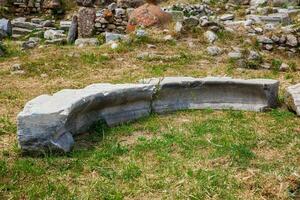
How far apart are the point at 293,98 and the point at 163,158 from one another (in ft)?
7.20

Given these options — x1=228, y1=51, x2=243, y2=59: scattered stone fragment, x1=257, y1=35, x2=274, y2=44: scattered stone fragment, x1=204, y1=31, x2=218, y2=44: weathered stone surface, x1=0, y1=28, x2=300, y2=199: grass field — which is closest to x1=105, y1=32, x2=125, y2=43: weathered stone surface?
x1=204, y1=31, x2=218, y2=44: weathered stone surface

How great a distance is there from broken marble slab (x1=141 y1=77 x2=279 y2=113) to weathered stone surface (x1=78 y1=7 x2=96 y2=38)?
5130 mm

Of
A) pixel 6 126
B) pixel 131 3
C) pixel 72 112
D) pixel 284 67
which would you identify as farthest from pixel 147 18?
pixel 72 112

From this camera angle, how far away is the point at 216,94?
5.60 meters

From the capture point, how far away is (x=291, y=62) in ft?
26.0

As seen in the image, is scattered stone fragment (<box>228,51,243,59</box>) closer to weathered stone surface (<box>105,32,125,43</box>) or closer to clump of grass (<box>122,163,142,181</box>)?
weathered stone surface (<box>105,32,125,43</box>)

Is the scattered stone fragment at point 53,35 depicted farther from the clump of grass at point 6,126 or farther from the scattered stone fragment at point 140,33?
the clump of grass at point 6,126

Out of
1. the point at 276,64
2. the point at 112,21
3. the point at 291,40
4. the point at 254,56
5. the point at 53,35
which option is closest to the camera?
the point at 276,64

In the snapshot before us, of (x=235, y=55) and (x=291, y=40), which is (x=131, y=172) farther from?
(x=291, y=40)

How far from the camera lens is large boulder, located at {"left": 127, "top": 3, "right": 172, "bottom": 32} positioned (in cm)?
937

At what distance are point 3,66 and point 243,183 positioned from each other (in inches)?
206

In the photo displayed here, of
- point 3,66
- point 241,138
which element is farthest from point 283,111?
point 3,66

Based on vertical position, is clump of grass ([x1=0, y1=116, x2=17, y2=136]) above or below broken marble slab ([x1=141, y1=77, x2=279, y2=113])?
below

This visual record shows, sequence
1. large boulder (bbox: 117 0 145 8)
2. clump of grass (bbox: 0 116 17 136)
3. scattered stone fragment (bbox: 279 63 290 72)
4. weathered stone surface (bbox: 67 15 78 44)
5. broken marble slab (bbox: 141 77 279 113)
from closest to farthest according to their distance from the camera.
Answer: clump of grass (bbox: 0 116 17 136) < broken marble slab (bbox: 141 77 279 113) < scattered stone fragment (bbox: 279 63 290 72) < weathered stone surface (bbox: 67 15 78 44) < large boulder (bbox: 117 0 145 8)
